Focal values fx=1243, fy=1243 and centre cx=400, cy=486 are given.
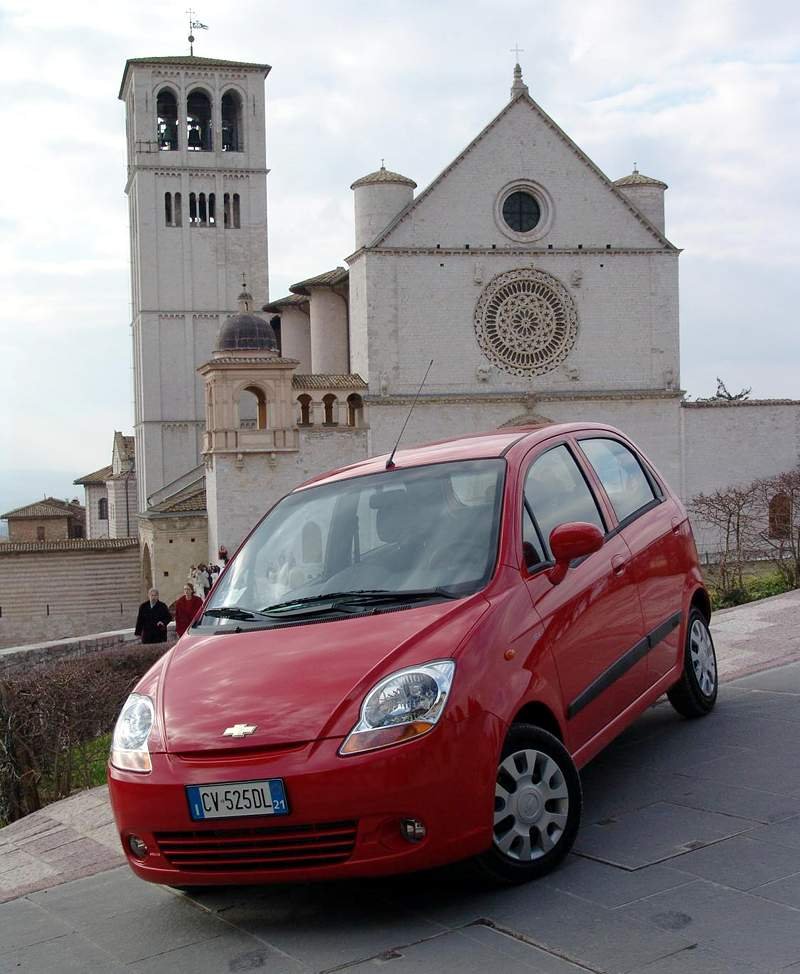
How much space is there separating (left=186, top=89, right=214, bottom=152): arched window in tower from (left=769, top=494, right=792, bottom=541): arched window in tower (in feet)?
120

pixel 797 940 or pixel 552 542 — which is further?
pixel 552 542

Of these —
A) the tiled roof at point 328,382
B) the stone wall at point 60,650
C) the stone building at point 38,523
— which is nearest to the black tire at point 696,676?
the stone wall at point 60,650

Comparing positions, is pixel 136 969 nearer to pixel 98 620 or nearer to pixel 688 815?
pixel 688 815

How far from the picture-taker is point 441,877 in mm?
5074

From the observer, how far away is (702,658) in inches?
301

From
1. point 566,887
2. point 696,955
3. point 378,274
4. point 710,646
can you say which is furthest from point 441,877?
point 378,274

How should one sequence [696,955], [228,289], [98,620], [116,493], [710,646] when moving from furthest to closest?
[116,493]
[228,289]
[98,620]
[710,646]
[696,955]

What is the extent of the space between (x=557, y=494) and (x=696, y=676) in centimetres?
197

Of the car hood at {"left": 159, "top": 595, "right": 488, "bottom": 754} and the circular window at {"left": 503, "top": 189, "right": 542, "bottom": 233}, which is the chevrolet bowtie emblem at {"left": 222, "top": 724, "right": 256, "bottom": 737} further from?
the circular window at {"left": 503, "top": 189, "right": 542, "bottom": 233}

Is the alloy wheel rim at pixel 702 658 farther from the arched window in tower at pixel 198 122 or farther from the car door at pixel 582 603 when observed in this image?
the arched window in tower at pixel 198 122

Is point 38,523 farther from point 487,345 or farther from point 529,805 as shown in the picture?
point 529,805

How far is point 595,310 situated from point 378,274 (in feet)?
23.7

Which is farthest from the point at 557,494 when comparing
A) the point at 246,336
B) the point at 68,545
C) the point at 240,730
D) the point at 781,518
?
the point at 68,545

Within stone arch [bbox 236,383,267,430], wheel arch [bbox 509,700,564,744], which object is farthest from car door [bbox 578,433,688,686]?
stone arch [bbox 236,383,267,430]
